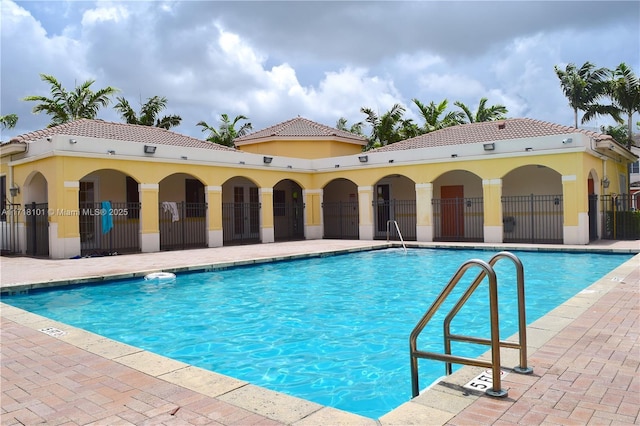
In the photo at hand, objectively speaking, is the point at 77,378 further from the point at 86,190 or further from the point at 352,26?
the point at 86,190

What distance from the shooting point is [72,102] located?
28.4 m

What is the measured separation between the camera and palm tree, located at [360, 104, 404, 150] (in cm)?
3155

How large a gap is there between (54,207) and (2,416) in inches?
555

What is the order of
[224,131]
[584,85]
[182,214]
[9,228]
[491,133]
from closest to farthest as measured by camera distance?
[9,228], [491,133], [182,214], [584,85], [224,131]

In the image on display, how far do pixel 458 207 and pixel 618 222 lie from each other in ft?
21.4

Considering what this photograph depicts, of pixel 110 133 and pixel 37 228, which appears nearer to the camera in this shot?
pixel 37 228

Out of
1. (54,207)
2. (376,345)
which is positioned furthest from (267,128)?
(376,345)

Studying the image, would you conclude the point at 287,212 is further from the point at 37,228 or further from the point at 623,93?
the point at 623,93

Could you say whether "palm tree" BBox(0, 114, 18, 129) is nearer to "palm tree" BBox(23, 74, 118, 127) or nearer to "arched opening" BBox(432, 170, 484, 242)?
"palm tree" BBox(23, 74, 118, 127)

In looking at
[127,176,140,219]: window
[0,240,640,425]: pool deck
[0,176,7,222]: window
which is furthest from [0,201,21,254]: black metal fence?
[0,240,640,425]: pool deck

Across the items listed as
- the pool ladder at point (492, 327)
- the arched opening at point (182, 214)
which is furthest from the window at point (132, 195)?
the pool ladder at point (492, 327)

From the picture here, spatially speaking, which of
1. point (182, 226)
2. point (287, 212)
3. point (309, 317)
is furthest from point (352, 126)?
point (309, 317)

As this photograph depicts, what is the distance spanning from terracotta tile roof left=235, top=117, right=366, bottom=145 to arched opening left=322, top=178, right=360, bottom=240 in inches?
110

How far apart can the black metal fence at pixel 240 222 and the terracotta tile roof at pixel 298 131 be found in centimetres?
479
